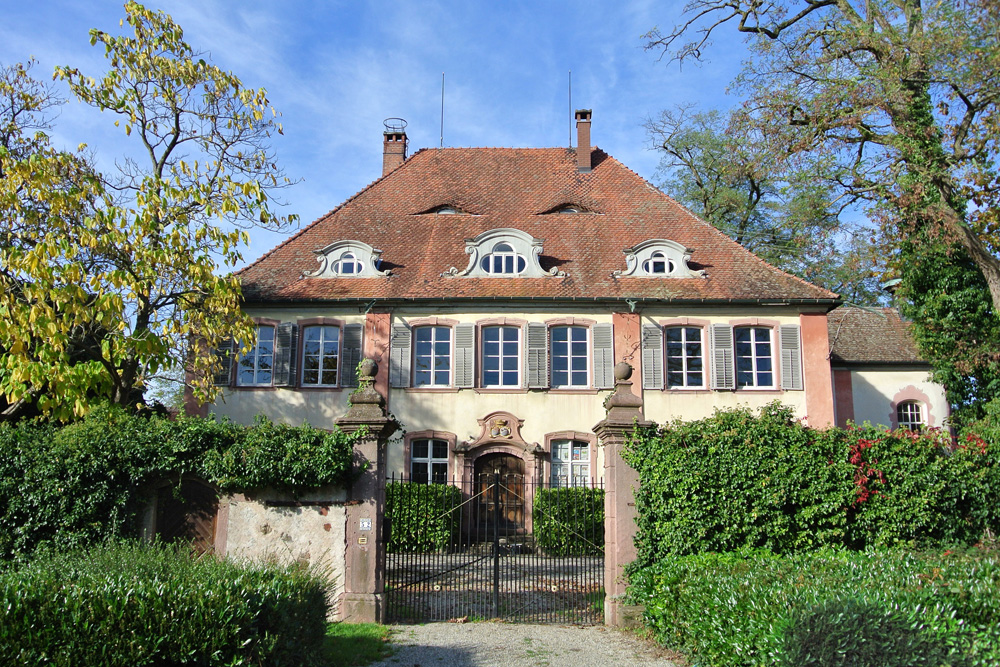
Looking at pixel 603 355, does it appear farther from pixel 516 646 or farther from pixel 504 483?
pixel 516 646

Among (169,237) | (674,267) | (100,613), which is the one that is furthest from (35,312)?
(674,267)

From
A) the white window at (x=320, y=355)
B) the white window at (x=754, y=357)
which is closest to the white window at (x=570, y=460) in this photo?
the white window at (x=754, y=357)

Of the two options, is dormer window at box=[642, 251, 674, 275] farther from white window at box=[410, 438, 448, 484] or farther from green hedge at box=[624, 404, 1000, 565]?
green hedge at box=[624, 404, 1000, 565]

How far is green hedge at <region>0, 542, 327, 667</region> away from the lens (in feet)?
18.6

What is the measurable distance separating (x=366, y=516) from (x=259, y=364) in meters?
10.5

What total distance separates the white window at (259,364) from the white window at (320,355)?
2.62 ft

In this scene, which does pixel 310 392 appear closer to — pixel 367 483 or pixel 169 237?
pixel 169 237

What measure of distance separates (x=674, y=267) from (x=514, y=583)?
10170mm

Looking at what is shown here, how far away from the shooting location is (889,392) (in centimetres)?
2144

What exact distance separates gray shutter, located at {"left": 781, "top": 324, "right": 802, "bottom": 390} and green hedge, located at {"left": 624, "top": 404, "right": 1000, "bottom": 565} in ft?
30.2

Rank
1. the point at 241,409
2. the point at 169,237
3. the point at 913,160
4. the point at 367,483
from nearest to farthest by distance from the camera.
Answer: the point at 367,483 < the point at 169,237 < the point at 913,160 < the point at 241,409

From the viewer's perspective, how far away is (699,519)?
30.3ft

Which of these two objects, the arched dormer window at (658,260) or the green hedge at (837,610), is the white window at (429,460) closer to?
the arched dormer window at (658,260)

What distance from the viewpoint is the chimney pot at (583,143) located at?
23547 mm
